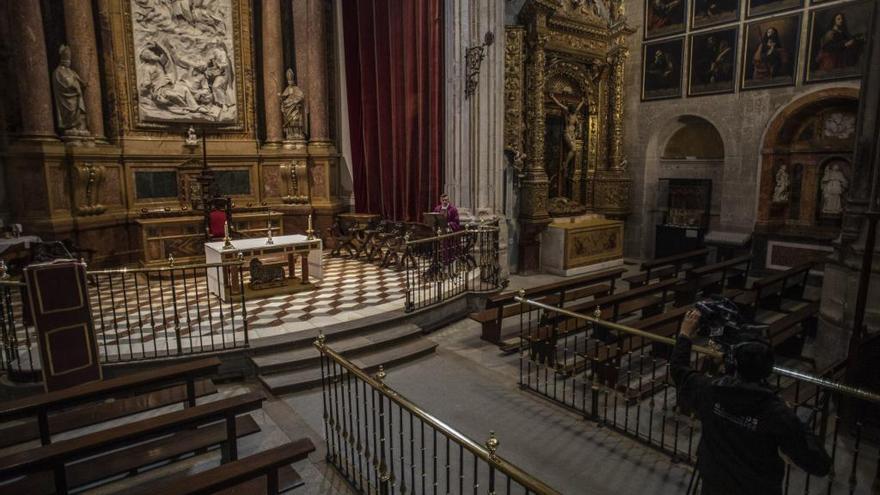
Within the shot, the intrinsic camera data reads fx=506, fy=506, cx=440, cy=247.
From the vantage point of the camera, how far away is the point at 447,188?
385 inches

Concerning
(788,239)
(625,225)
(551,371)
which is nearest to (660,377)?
(551,371)

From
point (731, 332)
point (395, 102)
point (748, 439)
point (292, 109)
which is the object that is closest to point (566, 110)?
point (395, 102)

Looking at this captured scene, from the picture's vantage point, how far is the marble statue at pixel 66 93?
29.2 ft

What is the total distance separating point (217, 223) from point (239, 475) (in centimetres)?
748

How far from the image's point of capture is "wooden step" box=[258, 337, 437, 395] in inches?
207

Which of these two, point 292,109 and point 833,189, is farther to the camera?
point 292,109

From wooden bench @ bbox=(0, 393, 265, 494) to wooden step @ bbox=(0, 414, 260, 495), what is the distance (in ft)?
0.26

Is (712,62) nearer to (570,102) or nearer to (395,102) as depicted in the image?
(570,102)

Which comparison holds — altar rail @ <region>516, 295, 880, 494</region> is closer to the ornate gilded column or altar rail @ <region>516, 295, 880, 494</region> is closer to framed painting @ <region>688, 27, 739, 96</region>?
the ornate gilded column

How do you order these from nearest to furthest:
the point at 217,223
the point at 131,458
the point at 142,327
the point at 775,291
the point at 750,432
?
the point at 750,432
the point at 131,458
the point at 142,327
the point at 775,291
the point at 217,223

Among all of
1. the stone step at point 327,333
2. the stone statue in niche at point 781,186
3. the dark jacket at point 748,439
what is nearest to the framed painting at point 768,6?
the stone statue in niche at point 781,186

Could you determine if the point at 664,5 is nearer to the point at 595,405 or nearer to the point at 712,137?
the point at 712,137

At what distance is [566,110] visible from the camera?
11.6m

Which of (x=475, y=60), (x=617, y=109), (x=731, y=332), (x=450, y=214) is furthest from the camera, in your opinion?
(x=617, y=109)
